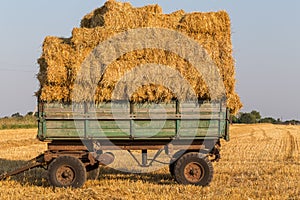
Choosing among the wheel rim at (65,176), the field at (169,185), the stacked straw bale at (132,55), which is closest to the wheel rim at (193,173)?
the field at (169,185)

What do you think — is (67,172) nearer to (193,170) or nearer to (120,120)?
(120,120)

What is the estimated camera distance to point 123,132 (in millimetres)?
10289

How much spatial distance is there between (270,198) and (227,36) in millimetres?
4126

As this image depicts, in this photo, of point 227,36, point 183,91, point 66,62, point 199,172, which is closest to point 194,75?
point 183,91

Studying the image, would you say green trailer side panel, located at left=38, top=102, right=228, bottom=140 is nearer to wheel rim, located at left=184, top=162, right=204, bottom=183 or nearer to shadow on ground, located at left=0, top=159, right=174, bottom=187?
wheel rim, located at left=184, top=162, right=204, bottom=183

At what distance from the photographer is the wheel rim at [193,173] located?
1037 centimetres

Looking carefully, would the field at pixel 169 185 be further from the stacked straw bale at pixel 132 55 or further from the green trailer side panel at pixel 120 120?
the stacked straw bale at pixel 132 55

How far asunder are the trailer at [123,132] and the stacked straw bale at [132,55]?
243mm

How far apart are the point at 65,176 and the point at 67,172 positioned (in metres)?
0.09

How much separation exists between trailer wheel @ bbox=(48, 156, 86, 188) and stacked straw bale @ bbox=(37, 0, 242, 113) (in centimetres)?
134

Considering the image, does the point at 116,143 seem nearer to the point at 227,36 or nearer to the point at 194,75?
the point at 194,75

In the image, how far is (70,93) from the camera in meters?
10.2

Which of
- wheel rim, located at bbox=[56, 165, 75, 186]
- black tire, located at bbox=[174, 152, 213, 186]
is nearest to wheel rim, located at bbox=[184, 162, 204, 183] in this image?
black tire, located at bbox=[174, 152, 213, 186]

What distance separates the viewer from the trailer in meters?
10.1
